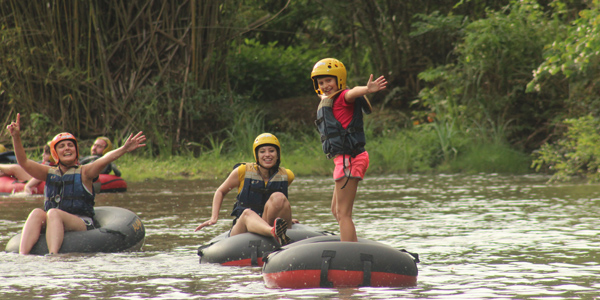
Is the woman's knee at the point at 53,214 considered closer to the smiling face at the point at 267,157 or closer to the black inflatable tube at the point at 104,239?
the black inflatable tube at the point at 104,239

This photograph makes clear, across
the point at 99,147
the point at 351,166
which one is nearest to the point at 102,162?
the point at 351,166

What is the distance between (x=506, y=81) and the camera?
18.1m

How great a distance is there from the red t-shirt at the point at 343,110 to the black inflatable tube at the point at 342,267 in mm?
939

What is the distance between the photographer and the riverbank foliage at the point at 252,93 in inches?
701

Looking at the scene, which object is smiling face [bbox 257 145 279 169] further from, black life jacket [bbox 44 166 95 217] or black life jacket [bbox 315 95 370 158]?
black life jacket [bbox 44 166 95 217]

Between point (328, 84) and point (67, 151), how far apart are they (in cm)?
293

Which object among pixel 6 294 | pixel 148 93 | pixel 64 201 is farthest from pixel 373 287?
pixel 148 93

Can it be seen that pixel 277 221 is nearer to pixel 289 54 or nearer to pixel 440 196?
pixel 440 196

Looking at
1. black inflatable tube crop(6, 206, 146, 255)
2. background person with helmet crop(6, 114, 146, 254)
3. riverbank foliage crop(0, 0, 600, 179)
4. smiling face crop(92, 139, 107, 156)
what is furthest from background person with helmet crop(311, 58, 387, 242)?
riverbank foliage crop(0, 0, 600, 179)

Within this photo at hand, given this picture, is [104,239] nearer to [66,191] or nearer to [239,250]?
[66,191]

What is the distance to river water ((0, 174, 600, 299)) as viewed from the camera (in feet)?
19.1

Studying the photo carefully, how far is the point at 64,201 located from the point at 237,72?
15.4 meters

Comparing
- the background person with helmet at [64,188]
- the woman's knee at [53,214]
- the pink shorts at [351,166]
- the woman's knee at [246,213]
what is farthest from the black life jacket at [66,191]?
the pink shorts at [351,166]

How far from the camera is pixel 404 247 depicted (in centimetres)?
794
